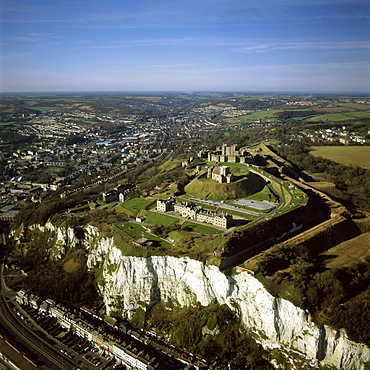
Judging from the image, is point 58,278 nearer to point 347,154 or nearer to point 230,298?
point 230,298

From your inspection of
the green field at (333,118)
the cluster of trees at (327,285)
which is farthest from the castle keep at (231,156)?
the green field at (333,118)

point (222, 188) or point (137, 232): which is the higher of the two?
point (222, 188)

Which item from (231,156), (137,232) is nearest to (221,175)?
(231,156)

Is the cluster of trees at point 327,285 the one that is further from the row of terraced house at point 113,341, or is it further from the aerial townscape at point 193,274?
the row of terraced house at point 113,341

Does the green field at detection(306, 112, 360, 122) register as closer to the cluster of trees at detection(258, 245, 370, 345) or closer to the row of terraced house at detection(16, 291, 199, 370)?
the cluster of trees at detection(258, 245, 370, 345)

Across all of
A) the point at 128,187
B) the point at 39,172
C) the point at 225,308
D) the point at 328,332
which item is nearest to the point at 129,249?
the point at 225,308

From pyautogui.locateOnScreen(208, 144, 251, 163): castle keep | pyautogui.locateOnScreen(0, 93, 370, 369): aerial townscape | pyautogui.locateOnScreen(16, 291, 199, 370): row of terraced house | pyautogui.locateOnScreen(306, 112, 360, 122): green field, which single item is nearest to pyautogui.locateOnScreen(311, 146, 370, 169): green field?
pyautogui.locateOnScreen(0, 93, 370, 369): aerial townscape

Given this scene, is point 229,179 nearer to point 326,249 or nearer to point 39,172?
point 326,249
